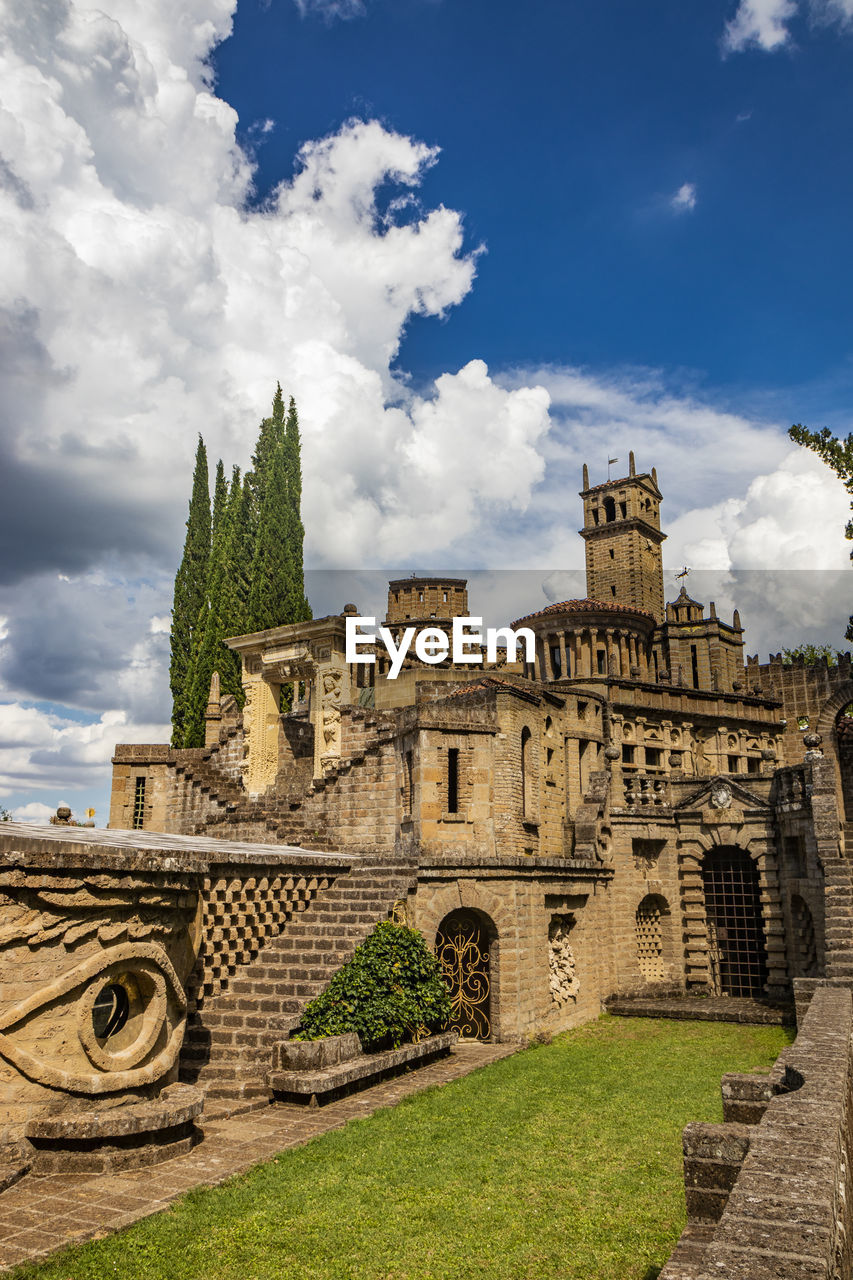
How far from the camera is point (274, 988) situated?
1349 cm

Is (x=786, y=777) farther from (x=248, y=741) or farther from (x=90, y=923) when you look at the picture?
(x=90, y=923)

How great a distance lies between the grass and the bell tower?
46949 millimetres

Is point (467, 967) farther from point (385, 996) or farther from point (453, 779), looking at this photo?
point (453, 779)

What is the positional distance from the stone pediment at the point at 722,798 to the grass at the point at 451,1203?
12477 mm

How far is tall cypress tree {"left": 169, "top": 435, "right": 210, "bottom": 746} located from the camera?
114 ft

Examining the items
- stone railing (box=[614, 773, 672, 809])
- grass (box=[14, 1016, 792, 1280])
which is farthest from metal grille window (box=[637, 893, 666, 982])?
grass (box=[14, 1016, 792, 1280])

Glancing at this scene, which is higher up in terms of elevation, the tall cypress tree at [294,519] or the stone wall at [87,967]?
the tall cypress tree at [294,519]

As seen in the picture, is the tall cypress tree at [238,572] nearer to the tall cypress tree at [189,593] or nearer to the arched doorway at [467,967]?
the tall cypress tree at [189,593]

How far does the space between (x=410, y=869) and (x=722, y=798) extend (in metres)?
12.0

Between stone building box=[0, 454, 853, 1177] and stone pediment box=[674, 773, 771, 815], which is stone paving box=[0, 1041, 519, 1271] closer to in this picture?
stone building box=[0, 454, 853, 1177]

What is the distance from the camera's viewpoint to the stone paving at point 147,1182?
6973mm

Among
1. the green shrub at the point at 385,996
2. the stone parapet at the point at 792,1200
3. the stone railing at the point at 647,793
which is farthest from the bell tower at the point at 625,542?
the stone parapet at the point at 792,1200

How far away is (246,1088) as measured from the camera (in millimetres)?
11211

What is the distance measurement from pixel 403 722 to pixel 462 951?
6.44 metres
